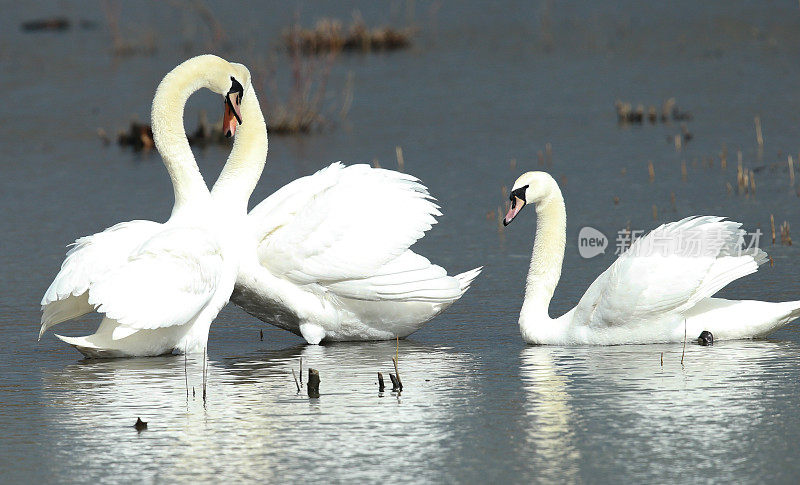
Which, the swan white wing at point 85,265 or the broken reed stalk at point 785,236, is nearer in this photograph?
the swan white wing at point 85,265

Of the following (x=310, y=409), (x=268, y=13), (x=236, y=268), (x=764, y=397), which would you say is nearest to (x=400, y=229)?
(x=236, y=268)

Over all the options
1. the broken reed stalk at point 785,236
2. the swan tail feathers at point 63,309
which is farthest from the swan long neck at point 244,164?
the broken reed stalk at point 785,236

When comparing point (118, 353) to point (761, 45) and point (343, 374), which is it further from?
point (761, 45)

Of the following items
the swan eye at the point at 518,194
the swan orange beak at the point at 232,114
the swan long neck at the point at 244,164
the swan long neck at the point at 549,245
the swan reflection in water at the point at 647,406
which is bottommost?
the swan reflection in water at the point at 647,406

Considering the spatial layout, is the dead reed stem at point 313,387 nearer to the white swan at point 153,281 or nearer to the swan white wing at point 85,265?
the white swan at point 153,281

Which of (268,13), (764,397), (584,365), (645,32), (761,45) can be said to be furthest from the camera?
(268,13)

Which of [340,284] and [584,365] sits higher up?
[340,284]

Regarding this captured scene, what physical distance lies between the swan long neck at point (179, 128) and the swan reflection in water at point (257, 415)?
120cm

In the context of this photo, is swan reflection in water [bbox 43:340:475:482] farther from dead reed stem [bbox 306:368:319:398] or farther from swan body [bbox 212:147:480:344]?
swan body [bbox 212:147:480:344]

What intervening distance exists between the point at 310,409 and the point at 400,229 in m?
2.16

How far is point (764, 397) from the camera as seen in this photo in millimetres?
6637

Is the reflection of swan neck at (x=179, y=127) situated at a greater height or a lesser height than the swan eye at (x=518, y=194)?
greater

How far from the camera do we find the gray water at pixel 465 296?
5922mm

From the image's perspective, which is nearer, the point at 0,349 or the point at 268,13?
the point at 0,349
